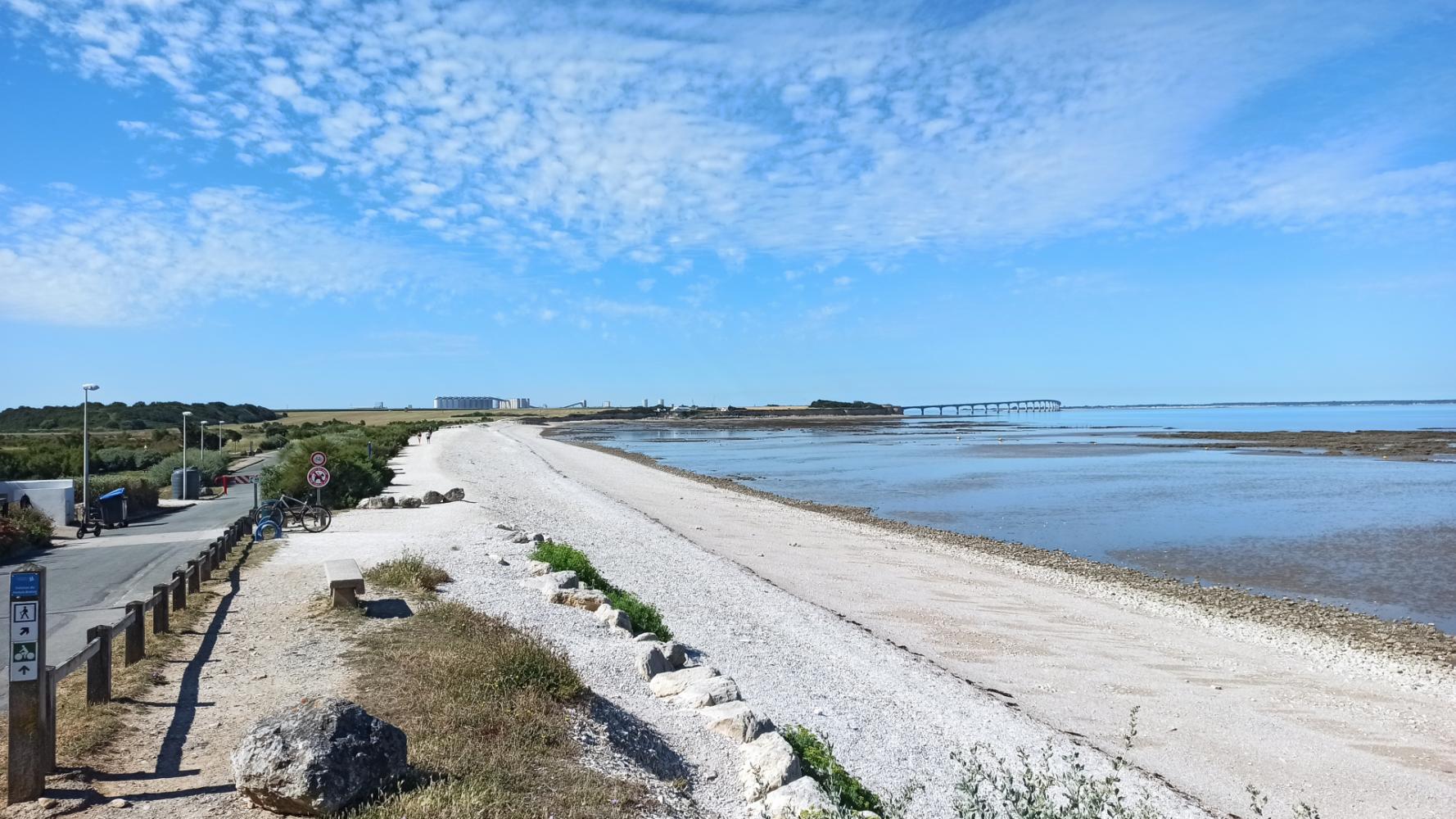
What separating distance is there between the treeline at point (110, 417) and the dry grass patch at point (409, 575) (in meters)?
57.8

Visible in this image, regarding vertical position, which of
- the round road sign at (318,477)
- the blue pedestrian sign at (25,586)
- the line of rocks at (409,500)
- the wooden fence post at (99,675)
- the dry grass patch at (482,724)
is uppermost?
the blue pedestrian sign at (25,586)

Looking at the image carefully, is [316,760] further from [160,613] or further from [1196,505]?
[1196,505]

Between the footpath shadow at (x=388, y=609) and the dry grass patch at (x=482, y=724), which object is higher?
the dry grass patch at (x=482, y=724)

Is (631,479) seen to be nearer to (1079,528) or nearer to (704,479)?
(704,479)

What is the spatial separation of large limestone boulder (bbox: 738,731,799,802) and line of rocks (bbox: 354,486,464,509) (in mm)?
18053

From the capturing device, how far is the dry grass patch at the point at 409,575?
458 inches

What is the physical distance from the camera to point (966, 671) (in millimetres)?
11656

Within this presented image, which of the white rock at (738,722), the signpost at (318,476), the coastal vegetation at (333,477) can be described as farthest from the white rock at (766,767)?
the coastal vegetation at (333,477)

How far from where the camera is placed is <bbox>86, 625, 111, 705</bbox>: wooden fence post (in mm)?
6555

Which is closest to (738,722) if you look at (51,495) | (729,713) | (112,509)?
(729,713)

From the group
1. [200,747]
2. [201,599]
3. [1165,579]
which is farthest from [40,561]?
[1165,579]

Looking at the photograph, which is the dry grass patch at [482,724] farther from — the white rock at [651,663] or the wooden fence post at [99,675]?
the wooden fence post at [99,675]

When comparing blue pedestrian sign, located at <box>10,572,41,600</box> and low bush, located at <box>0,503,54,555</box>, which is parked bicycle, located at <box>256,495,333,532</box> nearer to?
low bush, located at <box>0,503,54,555</box>

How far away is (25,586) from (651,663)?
4969 mm
